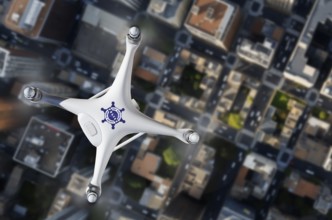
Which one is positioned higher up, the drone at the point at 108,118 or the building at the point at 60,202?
the drone at the point at 108,118

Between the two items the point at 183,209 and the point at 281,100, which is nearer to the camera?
the point at 183,209

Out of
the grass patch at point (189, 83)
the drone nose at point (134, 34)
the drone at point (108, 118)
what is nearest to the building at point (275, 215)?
the grass patch at point (189, 83)

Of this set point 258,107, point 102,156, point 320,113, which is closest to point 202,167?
point 258,107

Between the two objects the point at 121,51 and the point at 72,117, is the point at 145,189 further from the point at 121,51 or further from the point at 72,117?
the point at 121,51

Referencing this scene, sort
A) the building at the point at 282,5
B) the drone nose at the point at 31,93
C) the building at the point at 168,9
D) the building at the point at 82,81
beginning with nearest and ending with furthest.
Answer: the drone nose at the point at 31,93
the building at the point at 282,5
the building at the point at 168,9
the building at the point at 82,81

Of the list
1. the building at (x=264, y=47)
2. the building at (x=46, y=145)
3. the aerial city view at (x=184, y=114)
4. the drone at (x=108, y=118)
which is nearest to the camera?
the drone at (x=108, y=118)

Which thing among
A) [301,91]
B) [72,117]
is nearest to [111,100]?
[72,117]

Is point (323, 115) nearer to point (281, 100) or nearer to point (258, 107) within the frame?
point (281, 100)

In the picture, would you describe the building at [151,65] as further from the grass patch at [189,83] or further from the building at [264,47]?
the building at [264,47]
